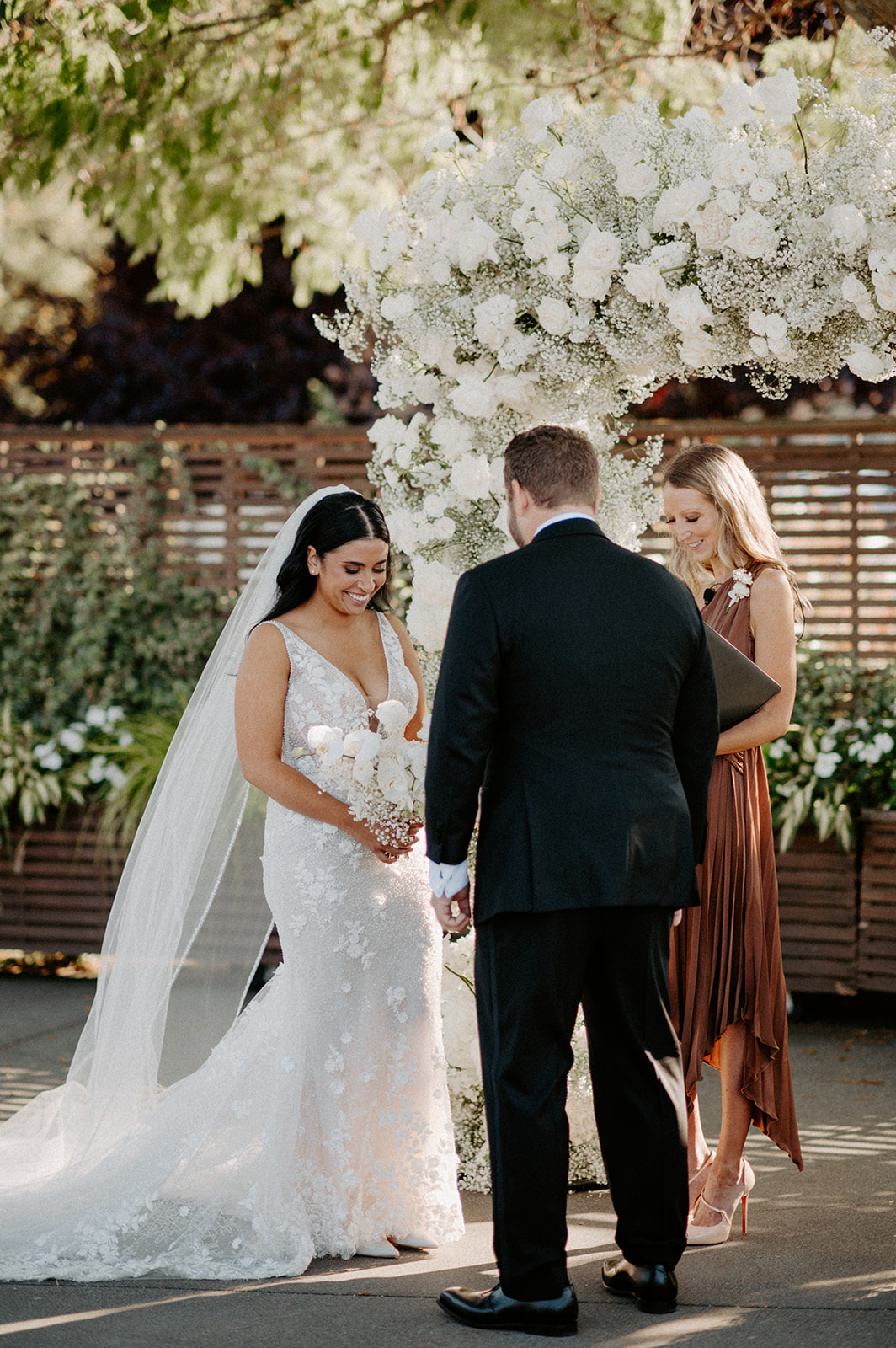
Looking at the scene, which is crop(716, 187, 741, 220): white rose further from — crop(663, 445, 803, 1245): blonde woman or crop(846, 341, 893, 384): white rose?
crop(663, 445, 803, 1245): blonde woman

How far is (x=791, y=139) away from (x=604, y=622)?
1731 millimetres

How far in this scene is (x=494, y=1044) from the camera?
309cm

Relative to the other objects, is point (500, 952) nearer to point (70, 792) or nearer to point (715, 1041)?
point (715, 1041)

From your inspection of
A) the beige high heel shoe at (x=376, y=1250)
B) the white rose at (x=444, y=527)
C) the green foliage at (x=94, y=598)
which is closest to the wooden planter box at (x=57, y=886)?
the green foliage at (x=94, y=598)

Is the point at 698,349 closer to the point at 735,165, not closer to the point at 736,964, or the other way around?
the point at 735,165

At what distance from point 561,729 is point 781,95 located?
71.7 inches

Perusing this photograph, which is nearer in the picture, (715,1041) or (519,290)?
(715,1041)

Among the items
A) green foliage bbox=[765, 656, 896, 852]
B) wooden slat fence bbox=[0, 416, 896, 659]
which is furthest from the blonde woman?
wooden slat fence bbox=[0, 416, 896, 659]

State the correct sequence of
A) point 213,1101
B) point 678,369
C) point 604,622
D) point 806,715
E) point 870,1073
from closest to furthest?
1. point 604,622
2. point 213,1101
3. point 678,369
4. point 870,1073
5. point 806,715

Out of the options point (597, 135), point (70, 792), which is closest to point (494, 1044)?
point (597, 135)

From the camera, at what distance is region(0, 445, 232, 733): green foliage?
7.72 metres

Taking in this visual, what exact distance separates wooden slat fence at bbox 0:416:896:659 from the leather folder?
10.7ft

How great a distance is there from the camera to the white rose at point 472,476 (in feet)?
13.4

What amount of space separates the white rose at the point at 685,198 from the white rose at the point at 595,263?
0.17 metres
